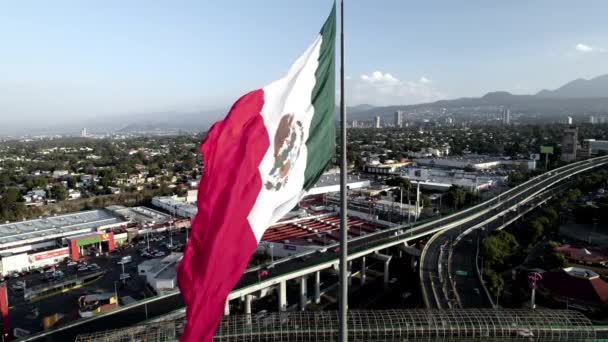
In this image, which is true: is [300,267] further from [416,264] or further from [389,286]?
[416,264]

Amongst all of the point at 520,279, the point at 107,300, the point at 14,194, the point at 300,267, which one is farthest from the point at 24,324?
the point at 14,194

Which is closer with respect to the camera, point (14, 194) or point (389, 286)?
point (389, 286)

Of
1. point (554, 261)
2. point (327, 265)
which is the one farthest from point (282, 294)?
point (554, 261)

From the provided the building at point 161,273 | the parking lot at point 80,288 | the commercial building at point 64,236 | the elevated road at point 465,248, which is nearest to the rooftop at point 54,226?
the commercial building at point 64,236

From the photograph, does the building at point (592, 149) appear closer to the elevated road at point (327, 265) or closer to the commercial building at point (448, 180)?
the commercial building at point (448, 180)

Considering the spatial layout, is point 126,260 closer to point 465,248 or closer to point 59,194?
point 465,248

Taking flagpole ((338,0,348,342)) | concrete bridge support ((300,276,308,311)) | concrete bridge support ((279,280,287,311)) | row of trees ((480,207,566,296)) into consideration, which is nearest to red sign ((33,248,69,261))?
concrete bridge support ((279,280,287,311))

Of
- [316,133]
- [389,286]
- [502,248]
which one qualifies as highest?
[316,133]

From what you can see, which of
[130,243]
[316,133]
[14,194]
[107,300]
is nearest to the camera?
[316,133]
